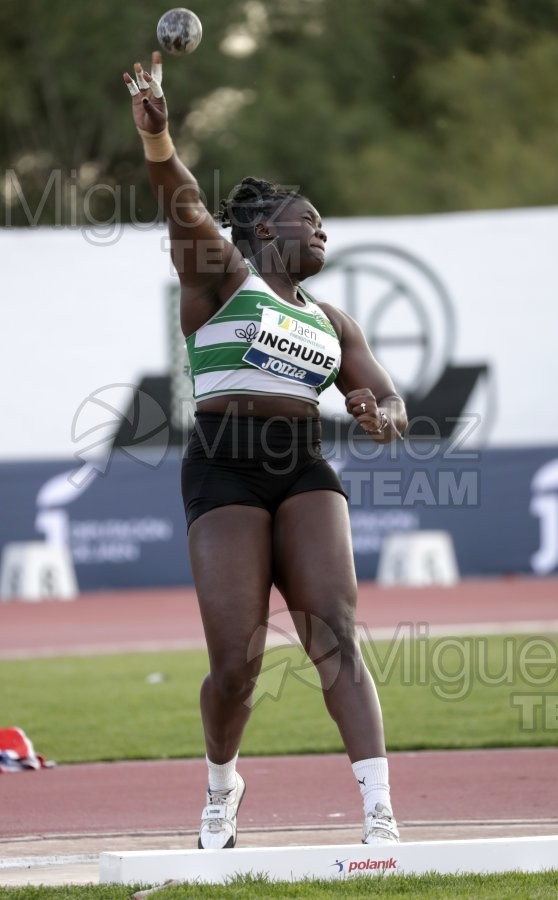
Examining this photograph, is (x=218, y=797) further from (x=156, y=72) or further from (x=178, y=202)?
(x=156, y=72)

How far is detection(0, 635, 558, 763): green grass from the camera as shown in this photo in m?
9.43

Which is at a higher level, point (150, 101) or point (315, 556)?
point (150, 101)

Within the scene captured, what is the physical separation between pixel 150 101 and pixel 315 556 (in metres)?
1.68

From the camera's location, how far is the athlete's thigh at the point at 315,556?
5.56 meters

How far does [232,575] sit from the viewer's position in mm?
5566

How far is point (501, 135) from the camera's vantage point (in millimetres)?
37875

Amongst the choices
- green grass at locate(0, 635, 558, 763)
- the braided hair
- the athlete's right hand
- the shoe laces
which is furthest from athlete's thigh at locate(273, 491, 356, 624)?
green grass at locate(0, 635, 558, 763)

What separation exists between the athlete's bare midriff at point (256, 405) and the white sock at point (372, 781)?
1.28 metres

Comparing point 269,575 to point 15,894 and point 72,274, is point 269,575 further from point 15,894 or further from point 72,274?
point 72,274

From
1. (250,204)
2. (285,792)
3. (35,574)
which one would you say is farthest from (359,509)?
(250,204)

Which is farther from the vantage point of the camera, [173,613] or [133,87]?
[173,613]

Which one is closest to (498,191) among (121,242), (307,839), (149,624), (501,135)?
(501,135)

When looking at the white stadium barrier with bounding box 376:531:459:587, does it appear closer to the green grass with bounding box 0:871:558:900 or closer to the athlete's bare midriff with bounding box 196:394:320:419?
the athlete's bare midriff with bounding box 196:394:320:419

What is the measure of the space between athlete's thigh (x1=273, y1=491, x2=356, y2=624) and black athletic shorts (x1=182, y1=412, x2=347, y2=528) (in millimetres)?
71
